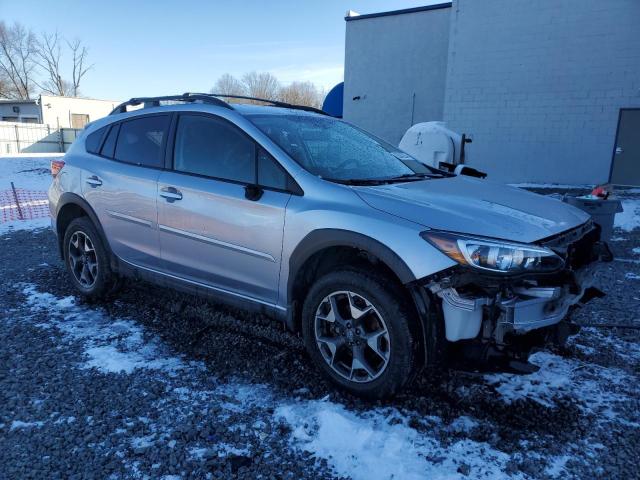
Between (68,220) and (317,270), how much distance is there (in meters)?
3.05

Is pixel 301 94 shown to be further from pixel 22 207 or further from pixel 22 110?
pixel 22 207

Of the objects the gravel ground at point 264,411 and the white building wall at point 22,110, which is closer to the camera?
the gravel ground at point 264,411

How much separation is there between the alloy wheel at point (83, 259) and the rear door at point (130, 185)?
382 millimetres

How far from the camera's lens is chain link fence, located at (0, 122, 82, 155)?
32844 millimetres

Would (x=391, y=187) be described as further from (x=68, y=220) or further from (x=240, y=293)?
(x=68, y=220)

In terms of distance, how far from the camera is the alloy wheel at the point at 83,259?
14.7ft

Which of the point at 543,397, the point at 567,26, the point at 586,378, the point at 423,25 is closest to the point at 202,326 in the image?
the point at 543,397

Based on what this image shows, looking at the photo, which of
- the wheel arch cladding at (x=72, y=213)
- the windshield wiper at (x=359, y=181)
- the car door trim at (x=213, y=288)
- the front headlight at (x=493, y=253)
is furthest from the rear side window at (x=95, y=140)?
the front headlight at (x=493, y=253)

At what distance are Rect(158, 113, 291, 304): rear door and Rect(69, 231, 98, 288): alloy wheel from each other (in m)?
1.13

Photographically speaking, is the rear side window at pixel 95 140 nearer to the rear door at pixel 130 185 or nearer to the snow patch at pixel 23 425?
the rear door at pixel 130 185

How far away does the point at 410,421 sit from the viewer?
8.84 ft

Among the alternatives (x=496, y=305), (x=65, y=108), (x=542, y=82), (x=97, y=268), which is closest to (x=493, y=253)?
(x=496, y=305)

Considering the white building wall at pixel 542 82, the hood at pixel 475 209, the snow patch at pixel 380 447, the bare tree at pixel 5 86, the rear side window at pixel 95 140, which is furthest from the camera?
the bare tree at pixel 5 86

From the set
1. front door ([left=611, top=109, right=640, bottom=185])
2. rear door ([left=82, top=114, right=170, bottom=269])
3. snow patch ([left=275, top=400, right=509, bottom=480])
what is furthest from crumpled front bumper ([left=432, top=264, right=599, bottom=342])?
front door ([left=611, top=109, right=640, bottom=185])
